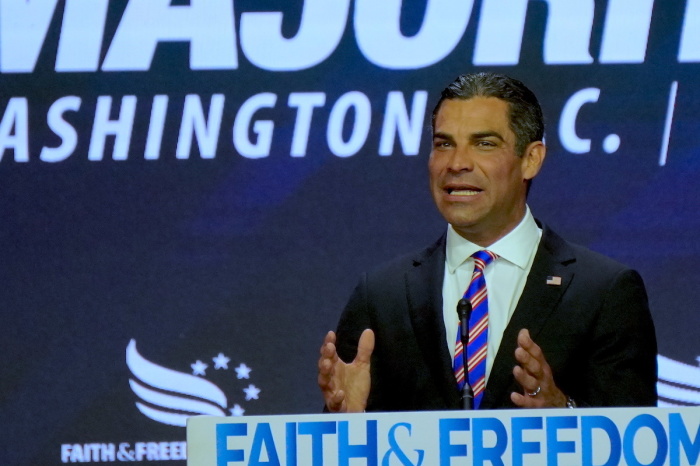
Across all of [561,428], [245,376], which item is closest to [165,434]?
[245,376]

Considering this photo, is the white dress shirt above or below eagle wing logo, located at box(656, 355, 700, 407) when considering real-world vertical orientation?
above

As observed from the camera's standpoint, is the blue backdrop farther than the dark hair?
Yes

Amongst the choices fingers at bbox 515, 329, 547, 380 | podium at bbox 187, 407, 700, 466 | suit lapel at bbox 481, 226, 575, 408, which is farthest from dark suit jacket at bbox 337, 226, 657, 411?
podium at bbox 187, 407, 700, 466

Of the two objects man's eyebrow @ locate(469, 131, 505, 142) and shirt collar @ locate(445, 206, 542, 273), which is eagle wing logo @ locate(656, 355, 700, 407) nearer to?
shirt collar @ locate(445, 206, 542, 273)

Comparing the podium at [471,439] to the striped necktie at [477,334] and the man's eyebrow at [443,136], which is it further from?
the man's eyebrow at [443,136]

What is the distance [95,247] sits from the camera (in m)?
4.23

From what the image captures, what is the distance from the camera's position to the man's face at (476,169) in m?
2.84

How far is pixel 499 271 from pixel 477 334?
180 mm

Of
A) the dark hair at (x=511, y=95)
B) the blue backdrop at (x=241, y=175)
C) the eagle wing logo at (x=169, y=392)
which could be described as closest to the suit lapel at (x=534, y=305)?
the dark hair at (x=511, y=95)

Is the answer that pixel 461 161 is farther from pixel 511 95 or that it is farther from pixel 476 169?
pixel 511 95

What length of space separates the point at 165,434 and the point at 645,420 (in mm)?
2468

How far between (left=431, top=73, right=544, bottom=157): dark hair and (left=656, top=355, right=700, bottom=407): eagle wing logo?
4.78 feet

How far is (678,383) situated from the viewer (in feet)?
13.4

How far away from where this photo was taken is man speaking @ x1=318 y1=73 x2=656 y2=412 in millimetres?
2740
